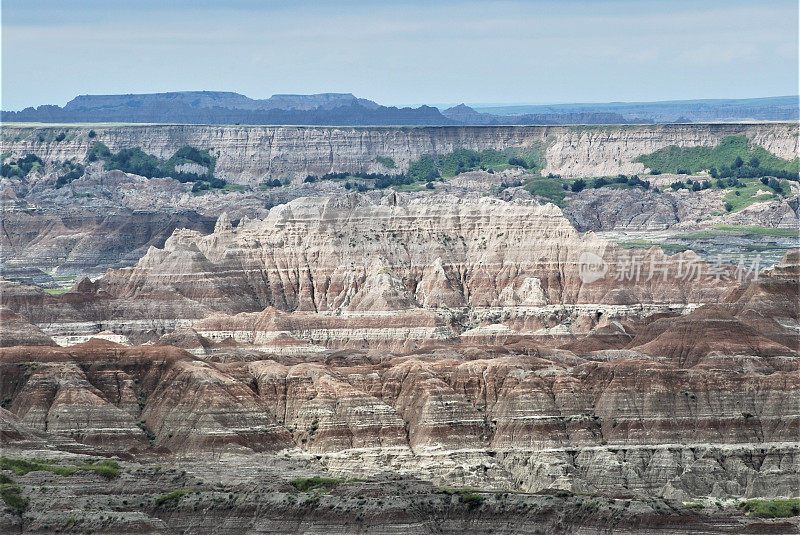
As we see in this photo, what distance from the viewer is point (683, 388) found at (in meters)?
148

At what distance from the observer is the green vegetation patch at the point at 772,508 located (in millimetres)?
122625

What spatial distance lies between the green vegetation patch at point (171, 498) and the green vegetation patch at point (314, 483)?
5.40 m

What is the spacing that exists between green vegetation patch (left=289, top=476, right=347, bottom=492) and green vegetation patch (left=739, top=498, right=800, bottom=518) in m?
20.2

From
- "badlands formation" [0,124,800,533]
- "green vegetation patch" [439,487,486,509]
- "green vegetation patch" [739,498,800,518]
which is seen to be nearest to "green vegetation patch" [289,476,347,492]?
"badlands formation" [0,124,800,533]

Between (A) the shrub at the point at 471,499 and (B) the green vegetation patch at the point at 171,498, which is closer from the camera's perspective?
(A) the shrub at the point at 471,499

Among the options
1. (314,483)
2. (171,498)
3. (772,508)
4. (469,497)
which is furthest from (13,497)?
(772,508)

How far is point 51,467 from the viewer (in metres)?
126

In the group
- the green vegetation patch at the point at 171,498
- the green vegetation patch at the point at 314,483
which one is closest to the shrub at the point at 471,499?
the green vegetation patch at the point at 314,483

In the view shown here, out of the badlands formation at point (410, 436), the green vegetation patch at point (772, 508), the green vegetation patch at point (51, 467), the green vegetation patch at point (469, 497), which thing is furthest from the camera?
the green vegetation patch at point (51, 467)

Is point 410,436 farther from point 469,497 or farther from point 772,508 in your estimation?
Result: point 772,508

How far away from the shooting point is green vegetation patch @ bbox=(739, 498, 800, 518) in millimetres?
122625

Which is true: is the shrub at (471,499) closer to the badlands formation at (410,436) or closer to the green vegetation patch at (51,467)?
the badlands formation at (410,436)

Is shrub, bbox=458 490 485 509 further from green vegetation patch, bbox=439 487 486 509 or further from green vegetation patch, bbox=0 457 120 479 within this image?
green vegetation patch, bbox=0 457 120 479

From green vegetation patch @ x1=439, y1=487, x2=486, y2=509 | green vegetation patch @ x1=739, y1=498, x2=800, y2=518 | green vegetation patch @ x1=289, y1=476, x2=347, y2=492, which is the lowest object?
green vegetation patch @ x1=739, y1=498, x2=800, y2=518
